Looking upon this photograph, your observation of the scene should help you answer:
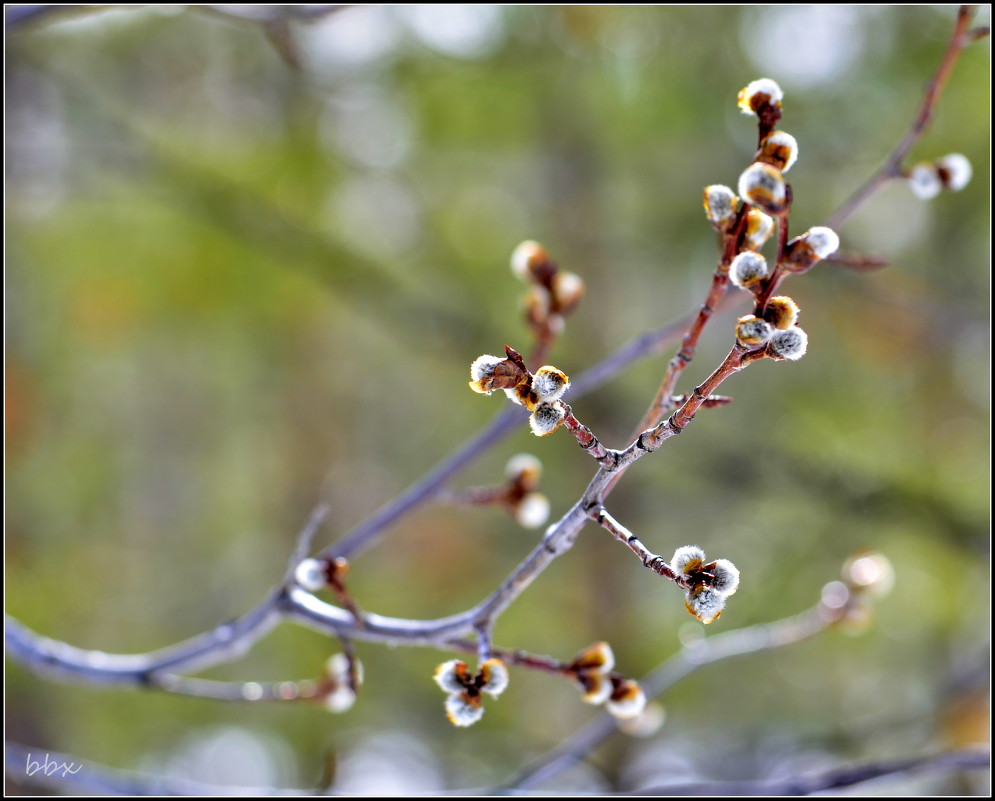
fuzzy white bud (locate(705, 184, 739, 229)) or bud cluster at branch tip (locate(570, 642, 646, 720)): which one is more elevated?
fuzzy white bud (locate(705, 184, 739, 229))

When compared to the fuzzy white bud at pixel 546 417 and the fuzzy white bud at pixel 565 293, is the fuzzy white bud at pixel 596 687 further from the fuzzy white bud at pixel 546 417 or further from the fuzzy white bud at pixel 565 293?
the fuzzy white bud at pixel 565 293

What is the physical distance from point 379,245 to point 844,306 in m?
2.12

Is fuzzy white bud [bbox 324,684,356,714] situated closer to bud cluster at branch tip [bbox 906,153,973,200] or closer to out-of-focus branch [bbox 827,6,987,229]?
out-of-focus branch [bbox 827,6,987,229]

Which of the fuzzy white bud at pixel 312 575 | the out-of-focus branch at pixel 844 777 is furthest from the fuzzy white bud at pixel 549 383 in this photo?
the out-of-focus branch at pixel 844 777

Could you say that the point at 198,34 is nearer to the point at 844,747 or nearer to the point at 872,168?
the point at 872,168

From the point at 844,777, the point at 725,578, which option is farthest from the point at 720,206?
the point at 844,777

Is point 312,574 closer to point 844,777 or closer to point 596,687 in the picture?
point 596,687

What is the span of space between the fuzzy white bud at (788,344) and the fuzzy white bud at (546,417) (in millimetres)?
192

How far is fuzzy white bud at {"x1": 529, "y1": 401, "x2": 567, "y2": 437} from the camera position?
718 mm

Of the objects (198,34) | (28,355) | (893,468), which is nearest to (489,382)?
(893,468)

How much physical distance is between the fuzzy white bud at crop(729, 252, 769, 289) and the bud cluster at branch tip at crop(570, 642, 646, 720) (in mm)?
536

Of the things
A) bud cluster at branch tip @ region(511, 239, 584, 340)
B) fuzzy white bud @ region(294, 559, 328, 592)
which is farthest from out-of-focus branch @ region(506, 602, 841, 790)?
bud cluster at branch tip @ region(511, 239, 584, 340)

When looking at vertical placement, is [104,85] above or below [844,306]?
above

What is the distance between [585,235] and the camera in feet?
12.6
